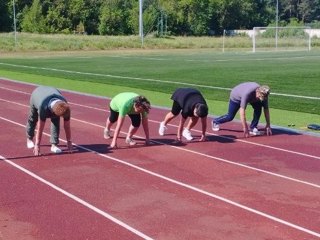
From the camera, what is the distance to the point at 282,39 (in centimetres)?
6812

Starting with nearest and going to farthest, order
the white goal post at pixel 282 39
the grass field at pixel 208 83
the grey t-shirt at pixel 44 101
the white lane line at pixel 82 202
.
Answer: the white lane line at pixel 82 202 < the grey t-shirt at pixel 44 101 < the grass field at pixel 208 83 < the white goal post at pixel 282 39

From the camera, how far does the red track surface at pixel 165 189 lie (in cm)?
659

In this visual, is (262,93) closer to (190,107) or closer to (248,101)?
(248,101)

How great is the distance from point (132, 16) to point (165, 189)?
97281 mm

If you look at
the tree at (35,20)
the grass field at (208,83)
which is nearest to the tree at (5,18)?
the tree at (35,20)

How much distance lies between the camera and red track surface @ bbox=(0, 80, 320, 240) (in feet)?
21.6

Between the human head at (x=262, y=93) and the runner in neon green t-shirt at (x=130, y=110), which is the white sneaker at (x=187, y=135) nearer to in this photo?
the runner in neon green t-shirt at (x=130, y=110)

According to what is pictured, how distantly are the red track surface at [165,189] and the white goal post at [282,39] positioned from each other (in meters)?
56.1

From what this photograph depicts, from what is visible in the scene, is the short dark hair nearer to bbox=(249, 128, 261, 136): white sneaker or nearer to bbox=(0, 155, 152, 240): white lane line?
bbox=(249, 128, 261, 136): white sneaker

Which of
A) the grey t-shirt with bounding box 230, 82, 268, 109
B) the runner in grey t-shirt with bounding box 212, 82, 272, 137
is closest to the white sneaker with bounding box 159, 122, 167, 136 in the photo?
the runner in grey t-shirt with bounding box 212, 82, 272, 137

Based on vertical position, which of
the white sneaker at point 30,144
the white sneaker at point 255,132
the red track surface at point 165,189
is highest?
the white sneaker at point 30,144

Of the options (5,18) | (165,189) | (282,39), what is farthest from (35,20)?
(165,189)

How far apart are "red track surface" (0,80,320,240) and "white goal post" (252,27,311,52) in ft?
184

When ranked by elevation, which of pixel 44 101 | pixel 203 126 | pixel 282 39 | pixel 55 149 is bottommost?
pixel 55 149
